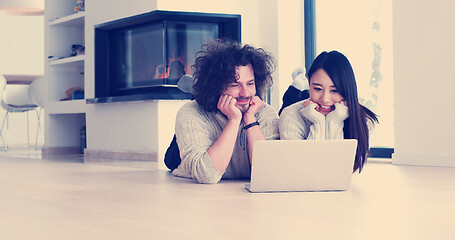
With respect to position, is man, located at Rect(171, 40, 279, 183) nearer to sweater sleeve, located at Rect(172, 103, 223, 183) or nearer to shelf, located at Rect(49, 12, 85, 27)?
sweater sleeve, located at Rect(172, 103, 223, 183)

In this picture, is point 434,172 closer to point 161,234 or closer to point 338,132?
point 338,132

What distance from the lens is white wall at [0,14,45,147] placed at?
7.55m

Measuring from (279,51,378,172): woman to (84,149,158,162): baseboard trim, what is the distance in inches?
78.6

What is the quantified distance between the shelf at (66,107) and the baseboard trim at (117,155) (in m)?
0.37

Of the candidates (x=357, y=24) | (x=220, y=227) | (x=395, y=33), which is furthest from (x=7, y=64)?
(x=220, y=227)

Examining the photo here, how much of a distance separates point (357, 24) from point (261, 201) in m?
2.72

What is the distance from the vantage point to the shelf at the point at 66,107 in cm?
496

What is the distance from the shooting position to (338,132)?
2223 millimetres

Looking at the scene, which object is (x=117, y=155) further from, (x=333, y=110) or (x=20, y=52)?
(x=20, y=52)

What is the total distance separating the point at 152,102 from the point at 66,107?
1234 millimetres

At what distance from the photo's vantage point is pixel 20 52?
7664 mm

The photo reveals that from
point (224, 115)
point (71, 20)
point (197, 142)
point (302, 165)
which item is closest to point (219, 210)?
point (302, 165)

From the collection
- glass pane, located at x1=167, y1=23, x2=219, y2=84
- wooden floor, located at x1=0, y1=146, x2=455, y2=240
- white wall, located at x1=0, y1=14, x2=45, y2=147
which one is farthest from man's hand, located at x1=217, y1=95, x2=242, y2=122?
white wall, located at x1=0, y1=14, x2=45, y2=147

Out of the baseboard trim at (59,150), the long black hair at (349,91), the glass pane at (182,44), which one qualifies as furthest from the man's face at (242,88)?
the baseboard trim at (59,150)
